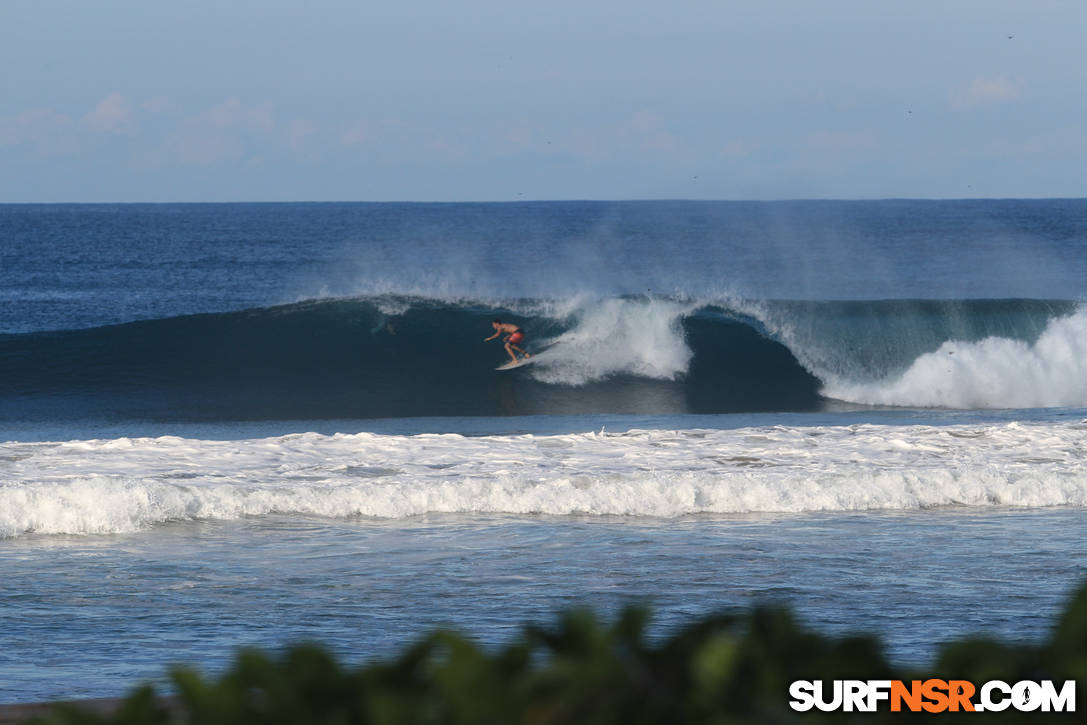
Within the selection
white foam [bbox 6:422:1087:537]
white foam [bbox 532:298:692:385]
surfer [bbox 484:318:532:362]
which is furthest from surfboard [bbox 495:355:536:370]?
white foam [bbox 6:422:1087:537]

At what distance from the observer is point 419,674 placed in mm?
1579

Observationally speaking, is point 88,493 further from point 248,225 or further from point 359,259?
point 248,225

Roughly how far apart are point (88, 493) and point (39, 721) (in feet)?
29.1

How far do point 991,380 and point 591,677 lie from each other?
21.9 m

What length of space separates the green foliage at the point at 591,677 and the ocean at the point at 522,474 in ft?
14.6

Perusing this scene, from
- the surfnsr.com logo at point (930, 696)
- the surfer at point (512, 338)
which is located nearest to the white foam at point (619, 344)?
the surfer at point (512, 338)

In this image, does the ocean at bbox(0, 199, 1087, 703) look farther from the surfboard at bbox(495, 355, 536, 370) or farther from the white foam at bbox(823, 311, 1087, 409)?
the surfboard at bbox(495, 355, 536, 370)

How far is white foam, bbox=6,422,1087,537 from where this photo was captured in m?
10.1

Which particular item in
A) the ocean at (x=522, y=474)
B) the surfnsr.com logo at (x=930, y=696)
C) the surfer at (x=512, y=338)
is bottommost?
the surfnsr.com logo at (x=930, y=696)

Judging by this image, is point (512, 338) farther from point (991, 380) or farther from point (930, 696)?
point (930, 696)

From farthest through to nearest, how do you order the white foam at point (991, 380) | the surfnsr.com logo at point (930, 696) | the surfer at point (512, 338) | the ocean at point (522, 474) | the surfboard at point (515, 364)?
1. the surfer at point (512, 338)
2. the surfboard at point (515, 364)
3. the white foam at point (991, 380)
4. the ocean at point (522, 474)
5. the surfnsr.com logo at point (930, 696)

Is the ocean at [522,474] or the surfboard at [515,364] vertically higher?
the surfboard at [515,364]

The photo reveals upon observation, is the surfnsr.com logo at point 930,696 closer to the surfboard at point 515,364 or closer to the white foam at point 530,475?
the white foam at point 530,475

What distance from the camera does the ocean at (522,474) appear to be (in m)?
7.07
